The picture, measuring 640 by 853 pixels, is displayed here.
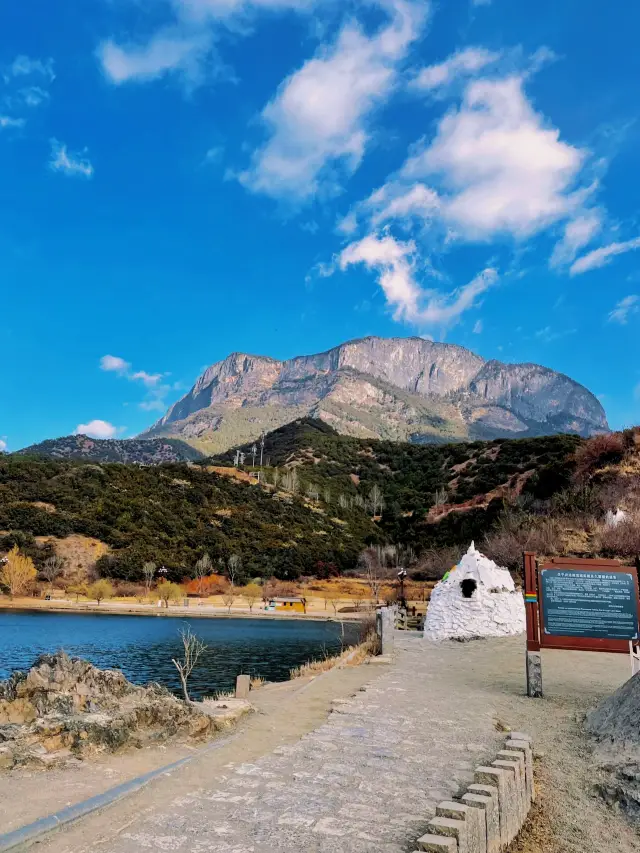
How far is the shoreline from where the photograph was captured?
43594 mm

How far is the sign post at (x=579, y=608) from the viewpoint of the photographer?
383 inches

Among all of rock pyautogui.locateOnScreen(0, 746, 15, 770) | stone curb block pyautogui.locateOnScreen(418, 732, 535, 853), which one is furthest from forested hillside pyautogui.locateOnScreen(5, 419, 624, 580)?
rock pyautogui.locateOnScreen(0, 746, 15, 770)

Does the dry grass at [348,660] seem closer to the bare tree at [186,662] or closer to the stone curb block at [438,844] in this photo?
the bare tree at [186,662]

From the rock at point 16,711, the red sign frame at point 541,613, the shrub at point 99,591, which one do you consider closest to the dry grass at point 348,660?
the red sign frame at point 541,613

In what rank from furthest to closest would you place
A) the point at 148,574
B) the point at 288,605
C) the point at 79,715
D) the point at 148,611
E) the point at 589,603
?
the point at 148,574 < the point at 288,605 < the point at 148,611 < the point at 589,603 < the point at 79,715

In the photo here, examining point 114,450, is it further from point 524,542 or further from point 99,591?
point 524,542

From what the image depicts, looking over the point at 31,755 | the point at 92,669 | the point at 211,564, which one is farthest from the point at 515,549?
the point at 211,564

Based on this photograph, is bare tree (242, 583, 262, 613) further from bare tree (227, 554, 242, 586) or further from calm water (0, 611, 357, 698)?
calm water (0, 611, 357, 698)

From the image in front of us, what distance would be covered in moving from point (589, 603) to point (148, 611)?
41.4 meters

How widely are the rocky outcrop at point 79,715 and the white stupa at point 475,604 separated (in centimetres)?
1017

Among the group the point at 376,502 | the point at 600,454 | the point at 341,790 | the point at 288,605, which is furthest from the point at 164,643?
the point at 376,502

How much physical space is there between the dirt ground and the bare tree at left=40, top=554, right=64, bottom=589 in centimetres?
4736

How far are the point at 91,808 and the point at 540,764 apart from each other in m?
4.68

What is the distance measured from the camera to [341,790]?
5.32 m
